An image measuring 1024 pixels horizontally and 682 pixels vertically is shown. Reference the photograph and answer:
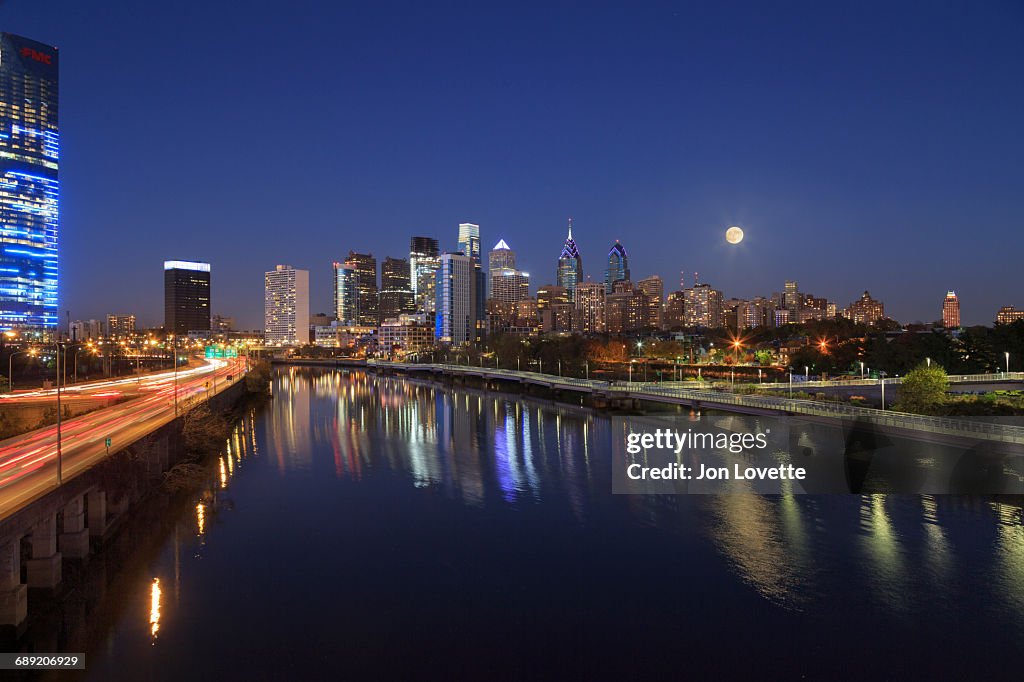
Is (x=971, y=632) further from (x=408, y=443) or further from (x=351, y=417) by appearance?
(x=351, y=417)

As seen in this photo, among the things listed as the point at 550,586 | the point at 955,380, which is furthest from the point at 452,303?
the point at 550,586

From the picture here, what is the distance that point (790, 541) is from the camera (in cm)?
2142

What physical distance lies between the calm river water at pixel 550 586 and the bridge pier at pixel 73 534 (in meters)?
Result: 1.22

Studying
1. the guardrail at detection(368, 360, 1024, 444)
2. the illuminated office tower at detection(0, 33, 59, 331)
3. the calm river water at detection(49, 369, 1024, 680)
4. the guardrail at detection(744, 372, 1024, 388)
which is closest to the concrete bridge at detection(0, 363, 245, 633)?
the calm river water at detection(49, 369, 1024, 680)

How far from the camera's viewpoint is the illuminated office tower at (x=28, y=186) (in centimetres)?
12312

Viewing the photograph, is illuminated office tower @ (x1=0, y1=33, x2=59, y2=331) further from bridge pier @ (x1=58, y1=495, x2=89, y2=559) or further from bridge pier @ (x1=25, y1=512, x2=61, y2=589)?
bridge pier @ (x1=25, y1=512, x2=61, y2=589)

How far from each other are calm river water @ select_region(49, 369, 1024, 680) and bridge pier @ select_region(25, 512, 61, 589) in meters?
1.51

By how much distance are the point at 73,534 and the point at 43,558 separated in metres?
2.41

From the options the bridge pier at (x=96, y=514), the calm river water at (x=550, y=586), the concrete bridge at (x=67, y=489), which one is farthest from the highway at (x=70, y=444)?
the calm river water at (x=550, y=586)

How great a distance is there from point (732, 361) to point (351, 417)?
5363cm

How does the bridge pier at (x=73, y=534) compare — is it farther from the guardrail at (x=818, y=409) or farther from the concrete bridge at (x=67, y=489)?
the guardrail at (x=818, y=409)

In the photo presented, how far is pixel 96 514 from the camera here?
2094 centimetres

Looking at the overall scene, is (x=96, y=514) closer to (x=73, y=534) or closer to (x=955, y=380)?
(x=73, y=534)

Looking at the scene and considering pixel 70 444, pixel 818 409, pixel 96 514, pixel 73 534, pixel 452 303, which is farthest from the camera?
pixel 452 303
